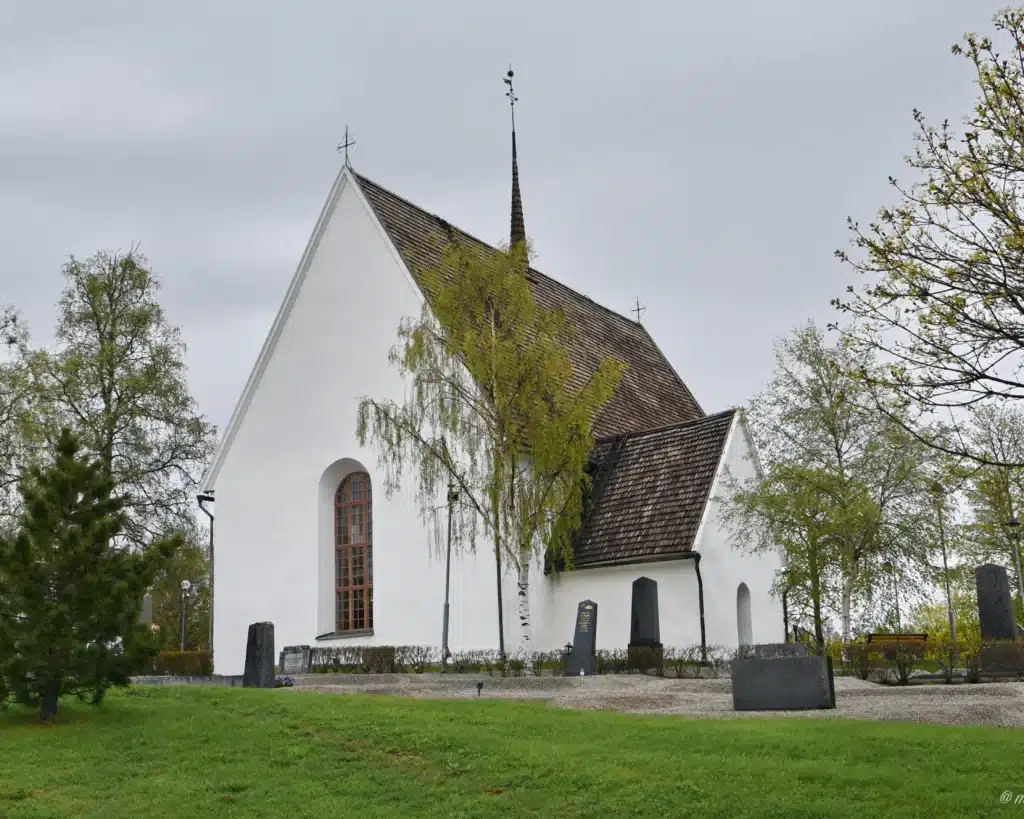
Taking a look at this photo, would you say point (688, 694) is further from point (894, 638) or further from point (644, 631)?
point (894, 638)

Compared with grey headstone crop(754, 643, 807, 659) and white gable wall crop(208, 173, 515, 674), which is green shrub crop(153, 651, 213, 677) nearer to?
white gable wall crop(208, 173, 515, 674)

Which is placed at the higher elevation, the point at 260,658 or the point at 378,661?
the point at 260,658

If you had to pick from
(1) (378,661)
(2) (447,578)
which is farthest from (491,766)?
(2) (447,578)

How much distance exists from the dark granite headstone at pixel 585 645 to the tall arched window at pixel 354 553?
21.2 feet

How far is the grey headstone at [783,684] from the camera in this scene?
1314 cm

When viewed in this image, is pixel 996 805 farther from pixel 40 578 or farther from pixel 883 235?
pixel 40 578

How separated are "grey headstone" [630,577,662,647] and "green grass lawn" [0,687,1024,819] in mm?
8096

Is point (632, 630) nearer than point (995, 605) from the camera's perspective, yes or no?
Yes

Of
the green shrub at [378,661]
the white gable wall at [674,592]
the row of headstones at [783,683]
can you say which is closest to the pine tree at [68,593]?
the row of headstones at [783,683]

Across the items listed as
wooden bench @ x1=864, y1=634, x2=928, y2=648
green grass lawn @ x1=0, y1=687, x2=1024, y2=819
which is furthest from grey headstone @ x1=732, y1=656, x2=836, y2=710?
wooden bench @ x1=864, y1=634, x2=928, y2=648

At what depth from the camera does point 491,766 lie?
9844mm

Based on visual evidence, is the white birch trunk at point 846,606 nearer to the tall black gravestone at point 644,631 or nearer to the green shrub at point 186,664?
the tall black gravestone at point 644,631

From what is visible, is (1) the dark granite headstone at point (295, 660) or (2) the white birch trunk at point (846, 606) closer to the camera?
(1) the dark granite headstone at point (295, 660)

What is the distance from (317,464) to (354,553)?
225cm
